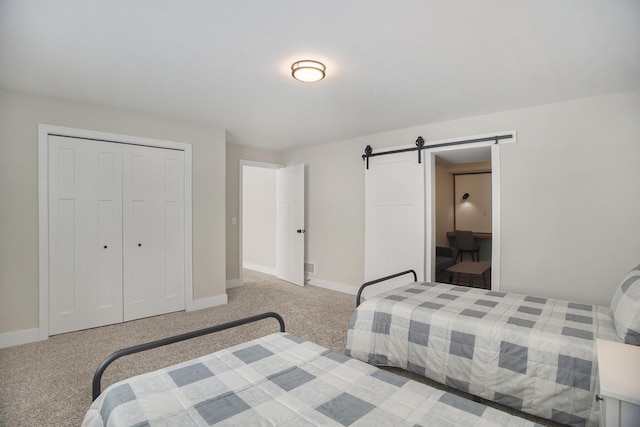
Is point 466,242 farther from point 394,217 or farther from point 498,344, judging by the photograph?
point 498,344

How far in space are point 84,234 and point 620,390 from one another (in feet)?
14.2

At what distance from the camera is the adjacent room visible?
161 centimetres

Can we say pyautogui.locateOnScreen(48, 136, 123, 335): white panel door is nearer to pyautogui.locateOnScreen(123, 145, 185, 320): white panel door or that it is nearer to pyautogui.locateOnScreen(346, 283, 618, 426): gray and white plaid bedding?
pyautogui.locateOnScreen(123, 145, 185, 320): white panel door

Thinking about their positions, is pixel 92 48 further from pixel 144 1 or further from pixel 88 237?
pixel 88 237

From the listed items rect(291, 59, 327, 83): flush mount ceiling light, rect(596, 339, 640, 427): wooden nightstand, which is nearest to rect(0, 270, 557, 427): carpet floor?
rect(596, 339, 640, 427): wooden nightstand

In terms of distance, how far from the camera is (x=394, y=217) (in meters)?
4.40

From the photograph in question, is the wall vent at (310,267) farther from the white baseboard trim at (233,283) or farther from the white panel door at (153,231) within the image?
the white panel door at (153,231)

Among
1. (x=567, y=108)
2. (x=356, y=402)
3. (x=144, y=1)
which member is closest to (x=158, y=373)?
(x=356, y=402)

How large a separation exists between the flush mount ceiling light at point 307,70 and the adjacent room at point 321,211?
0.05ft

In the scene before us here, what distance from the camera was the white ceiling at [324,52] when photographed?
5.94 ft

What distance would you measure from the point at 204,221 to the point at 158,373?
3.01 metres

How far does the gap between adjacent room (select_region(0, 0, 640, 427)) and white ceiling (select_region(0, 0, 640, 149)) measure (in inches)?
0.8

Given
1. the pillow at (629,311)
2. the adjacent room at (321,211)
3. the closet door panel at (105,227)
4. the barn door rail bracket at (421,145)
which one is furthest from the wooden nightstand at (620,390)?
the closet door panel at (105,227)

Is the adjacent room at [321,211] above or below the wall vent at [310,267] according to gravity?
above
